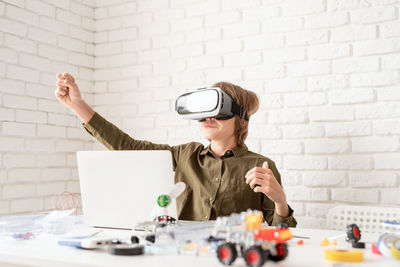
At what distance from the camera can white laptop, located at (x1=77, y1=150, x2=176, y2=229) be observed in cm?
132

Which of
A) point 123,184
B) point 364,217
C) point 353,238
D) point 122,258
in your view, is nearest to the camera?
point 122,258

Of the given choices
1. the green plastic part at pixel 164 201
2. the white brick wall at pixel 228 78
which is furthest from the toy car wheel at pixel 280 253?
the white brick wall at pixel 228 78

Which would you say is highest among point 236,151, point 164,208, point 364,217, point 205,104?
point 205,104

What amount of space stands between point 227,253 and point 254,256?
0.18ft

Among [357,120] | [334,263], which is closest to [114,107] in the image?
[357,120]

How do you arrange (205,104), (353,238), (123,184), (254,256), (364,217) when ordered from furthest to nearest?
(364,217) → (205,104) → (123,184) → (353,238) → (254,256)

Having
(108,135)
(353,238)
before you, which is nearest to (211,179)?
(108,135)

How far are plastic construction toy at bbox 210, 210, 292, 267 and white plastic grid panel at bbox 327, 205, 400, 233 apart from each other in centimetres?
100

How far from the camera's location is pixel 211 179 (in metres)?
1.95

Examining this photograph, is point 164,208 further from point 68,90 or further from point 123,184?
point 68,90

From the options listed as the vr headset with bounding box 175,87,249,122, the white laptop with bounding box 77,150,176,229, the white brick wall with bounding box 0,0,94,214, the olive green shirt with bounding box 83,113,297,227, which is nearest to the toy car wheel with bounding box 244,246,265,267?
the white laptop with bounding box 77,150,176,229

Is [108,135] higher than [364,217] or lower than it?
higher

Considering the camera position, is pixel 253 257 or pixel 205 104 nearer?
pixel 253 257

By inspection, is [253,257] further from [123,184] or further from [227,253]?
[123,184]
